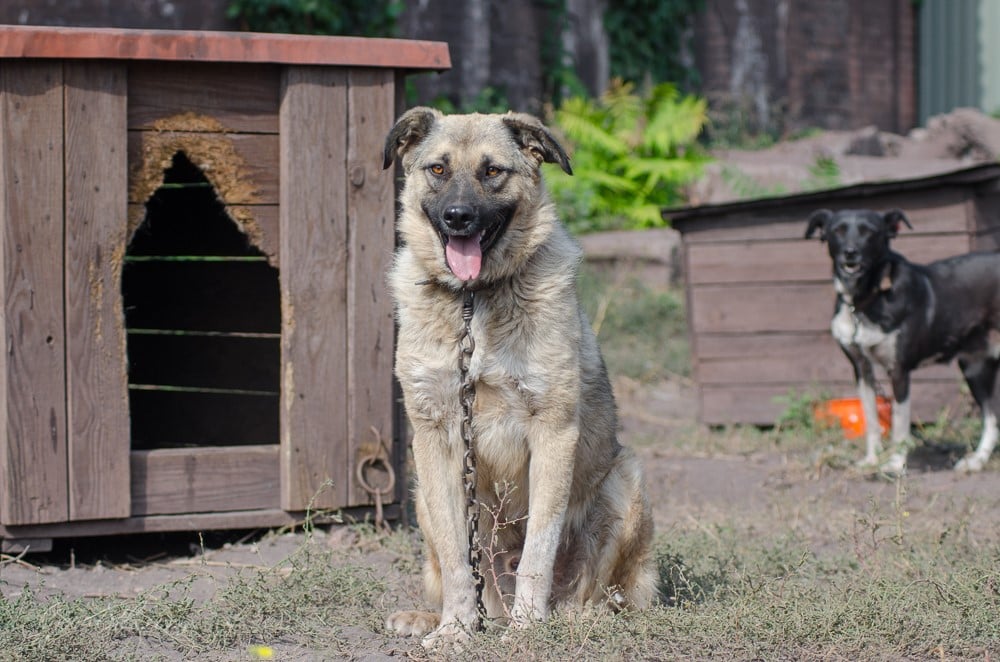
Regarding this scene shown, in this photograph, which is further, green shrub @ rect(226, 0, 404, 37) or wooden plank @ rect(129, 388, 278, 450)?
green shrub @ rect(226, 0, 404, 37)

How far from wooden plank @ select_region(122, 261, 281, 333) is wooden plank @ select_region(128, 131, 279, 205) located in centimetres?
184

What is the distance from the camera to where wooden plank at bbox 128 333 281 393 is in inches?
298

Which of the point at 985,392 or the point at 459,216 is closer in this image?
the point at 459,216

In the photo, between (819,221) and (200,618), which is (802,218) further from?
(200,618)

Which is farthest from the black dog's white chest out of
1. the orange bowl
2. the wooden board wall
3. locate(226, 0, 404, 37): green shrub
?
locate(226, 0, 404, 37): green shrub

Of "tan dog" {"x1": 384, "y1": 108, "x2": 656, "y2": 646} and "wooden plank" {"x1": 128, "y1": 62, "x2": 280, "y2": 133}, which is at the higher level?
"wooden plank" {"x1": 128, "y1": 62, "x2": 280, "y2": 133}

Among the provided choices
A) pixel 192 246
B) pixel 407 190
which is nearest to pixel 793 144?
pixel 192 246

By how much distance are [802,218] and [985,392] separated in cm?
184

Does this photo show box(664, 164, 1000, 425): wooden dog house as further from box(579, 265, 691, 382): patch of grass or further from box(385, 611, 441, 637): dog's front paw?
box(385, 611, 441, 637): dog's front paw

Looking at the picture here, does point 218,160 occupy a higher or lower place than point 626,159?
lower

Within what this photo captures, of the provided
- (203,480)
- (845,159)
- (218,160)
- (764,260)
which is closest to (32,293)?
(218,160)

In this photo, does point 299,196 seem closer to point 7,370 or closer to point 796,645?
point 7,370

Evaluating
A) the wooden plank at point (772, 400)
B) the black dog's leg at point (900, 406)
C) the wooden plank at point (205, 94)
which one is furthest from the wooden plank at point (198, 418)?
the black dog's leg at point (900, 406)

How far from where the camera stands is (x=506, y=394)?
13.5ft
